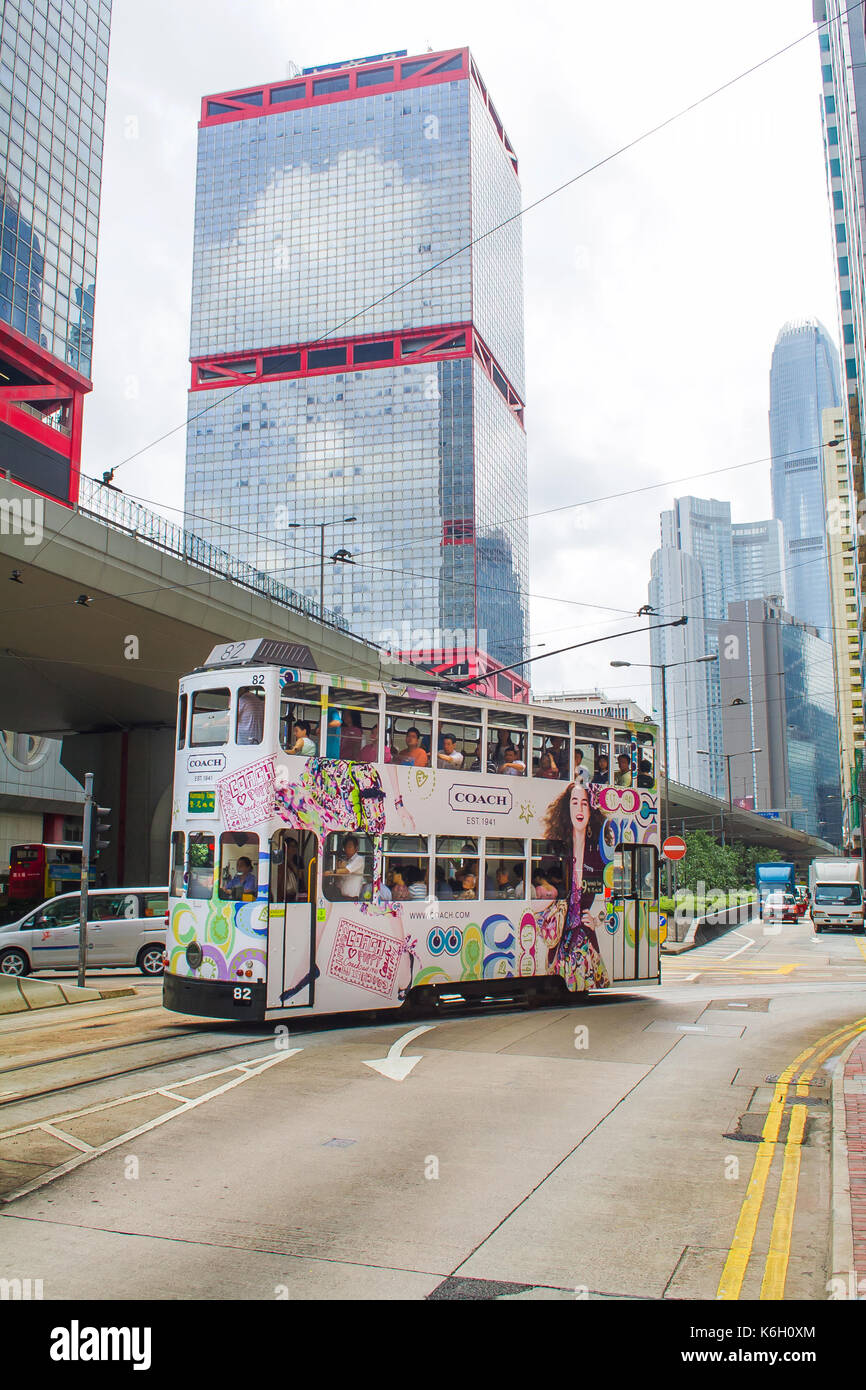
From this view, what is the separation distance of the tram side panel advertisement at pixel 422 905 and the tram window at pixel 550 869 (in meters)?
0.03

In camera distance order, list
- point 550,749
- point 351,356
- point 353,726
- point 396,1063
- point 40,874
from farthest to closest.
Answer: point 351,356 < point 40,874 < point 550,749 < point 353,726 < point 396,1063

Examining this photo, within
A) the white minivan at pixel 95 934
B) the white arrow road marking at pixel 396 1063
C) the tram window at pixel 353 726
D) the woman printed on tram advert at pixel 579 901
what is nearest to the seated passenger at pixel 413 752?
the tram window at pixel 353 726

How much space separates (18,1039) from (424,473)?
452 feet

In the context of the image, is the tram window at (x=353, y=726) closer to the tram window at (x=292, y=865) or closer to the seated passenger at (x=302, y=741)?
the seated passenger at (x=302, y=741)

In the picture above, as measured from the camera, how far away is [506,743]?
16.1 metres

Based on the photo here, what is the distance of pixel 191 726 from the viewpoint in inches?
549

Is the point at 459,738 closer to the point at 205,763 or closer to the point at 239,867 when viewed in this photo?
the point at 205,763

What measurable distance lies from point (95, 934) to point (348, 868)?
33.9 ft

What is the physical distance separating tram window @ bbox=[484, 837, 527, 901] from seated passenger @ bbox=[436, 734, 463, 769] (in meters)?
1.33

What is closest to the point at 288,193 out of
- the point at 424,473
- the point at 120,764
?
the point at 424,473

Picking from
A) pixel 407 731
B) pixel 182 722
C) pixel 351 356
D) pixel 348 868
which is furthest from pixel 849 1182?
pixel 351 356

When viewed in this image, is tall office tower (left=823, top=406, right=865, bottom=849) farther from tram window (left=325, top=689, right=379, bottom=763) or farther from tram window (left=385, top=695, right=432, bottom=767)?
tram window (left=325, top=689, right=379, bottom=763)

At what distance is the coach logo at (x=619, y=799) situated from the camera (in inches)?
693
